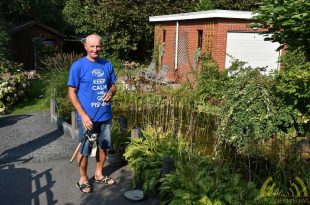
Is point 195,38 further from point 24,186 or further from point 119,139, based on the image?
point 24,186

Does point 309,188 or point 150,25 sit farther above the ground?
point 150,25

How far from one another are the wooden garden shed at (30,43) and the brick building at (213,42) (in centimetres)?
1041

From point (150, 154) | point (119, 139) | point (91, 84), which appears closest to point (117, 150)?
point (119, 139)

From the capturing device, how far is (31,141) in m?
7.69

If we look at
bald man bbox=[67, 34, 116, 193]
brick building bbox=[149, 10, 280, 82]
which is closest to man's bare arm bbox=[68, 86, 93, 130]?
bald man bbox=[67, 34, 116, 193]

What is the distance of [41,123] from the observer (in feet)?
30.6

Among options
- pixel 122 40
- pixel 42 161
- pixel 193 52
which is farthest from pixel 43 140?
pixel 122 40

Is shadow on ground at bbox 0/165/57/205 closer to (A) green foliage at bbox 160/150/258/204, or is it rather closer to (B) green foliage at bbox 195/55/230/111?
(A) green foliage at bbox 160/150/258/204

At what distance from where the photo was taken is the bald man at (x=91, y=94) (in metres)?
4.61

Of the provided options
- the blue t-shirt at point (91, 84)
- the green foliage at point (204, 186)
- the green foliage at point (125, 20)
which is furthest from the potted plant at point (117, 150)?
the green foliage at point (125, 20)

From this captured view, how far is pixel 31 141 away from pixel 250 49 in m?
9.78

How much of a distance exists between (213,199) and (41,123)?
21.0 ft

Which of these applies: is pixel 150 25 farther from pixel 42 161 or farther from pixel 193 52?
pixel 42 161

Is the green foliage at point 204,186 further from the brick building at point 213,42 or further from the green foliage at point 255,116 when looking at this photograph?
the brick building at point 213,42
